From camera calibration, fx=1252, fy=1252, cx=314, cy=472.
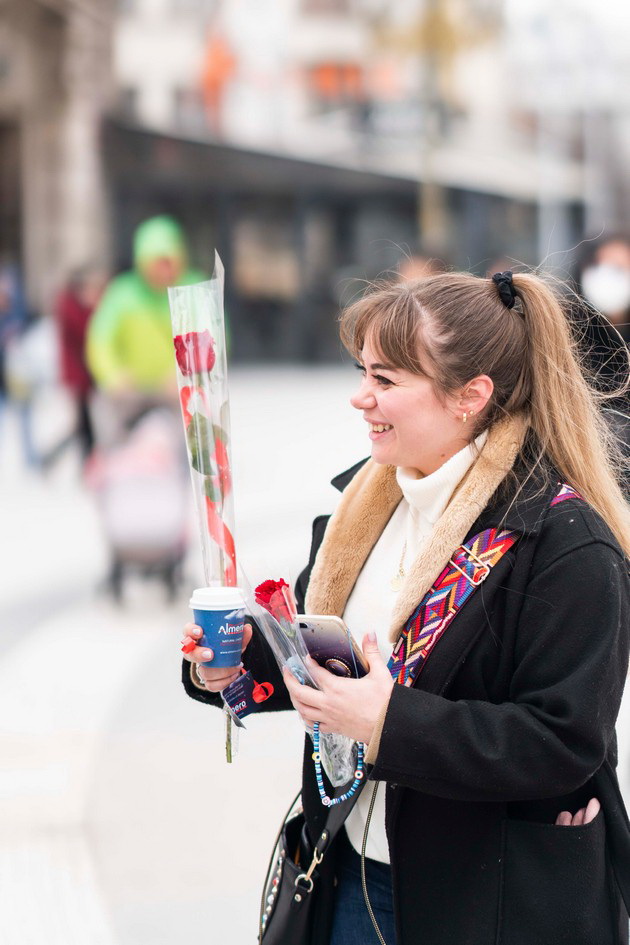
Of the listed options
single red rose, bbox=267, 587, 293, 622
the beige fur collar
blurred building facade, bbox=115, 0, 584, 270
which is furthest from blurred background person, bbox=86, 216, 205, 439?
blurred building facade, bbox=115, 0, 584, 270

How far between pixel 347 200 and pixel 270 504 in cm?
1646

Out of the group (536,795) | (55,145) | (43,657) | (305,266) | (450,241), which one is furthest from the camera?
(450,241)

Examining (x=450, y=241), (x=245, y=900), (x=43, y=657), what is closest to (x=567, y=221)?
(x=450, y=241)

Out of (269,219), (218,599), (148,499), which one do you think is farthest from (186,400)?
(269,219)

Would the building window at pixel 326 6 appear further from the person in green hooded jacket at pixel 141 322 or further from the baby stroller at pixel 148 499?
the baby stroller at pixel 148 499

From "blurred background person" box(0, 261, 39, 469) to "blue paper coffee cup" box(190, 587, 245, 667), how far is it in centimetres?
1078

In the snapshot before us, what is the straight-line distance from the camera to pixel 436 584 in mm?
1932

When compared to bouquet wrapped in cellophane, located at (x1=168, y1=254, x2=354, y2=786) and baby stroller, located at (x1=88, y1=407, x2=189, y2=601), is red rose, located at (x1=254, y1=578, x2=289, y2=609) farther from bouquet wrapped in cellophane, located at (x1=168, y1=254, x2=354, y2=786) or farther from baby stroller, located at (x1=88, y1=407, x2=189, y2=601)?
baby stroller, located at (x1=88, y1=407, x2=189, y2=601)

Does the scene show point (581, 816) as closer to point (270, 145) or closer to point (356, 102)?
point (270, 145)

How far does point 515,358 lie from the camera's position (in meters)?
2.03

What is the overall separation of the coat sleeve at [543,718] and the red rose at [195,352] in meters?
0.59

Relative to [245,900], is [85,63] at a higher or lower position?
higher

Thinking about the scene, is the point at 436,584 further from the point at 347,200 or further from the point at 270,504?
the point at 347,200

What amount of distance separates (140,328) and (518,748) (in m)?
6.35
